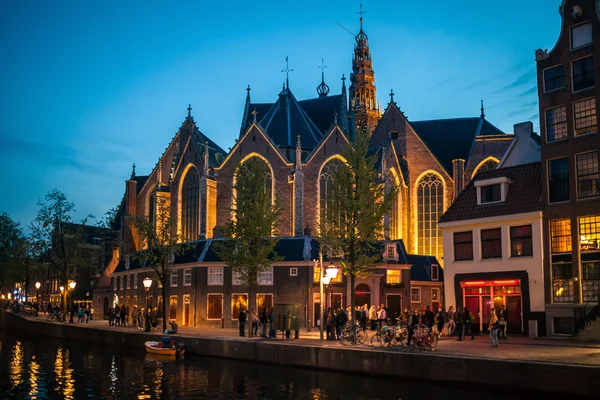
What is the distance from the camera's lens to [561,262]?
33.9 meters

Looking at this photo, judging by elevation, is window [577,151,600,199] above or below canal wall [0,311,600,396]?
above

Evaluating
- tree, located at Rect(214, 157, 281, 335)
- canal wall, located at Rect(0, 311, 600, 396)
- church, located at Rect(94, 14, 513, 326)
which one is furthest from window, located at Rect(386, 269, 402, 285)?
canal wall, located at Rect(0, 311, 600, 396)

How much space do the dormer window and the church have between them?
46.8 feet

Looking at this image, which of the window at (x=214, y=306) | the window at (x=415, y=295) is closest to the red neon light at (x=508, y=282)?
the window at (x=415, y=295)

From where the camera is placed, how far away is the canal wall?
69.2ft

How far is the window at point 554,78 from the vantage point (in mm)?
34906

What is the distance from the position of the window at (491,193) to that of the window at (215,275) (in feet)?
79.2

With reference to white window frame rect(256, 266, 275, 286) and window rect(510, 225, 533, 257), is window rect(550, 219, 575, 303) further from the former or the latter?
white window frame rect(256, 266, 275, 286)

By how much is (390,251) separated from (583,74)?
2470cm

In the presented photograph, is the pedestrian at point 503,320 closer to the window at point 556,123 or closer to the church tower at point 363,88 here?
the window at point 556,123

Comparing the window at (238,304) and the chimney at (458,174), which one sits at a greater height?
the chimney at (458,174)

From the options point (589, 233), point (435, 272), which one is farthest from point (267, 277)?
point (589, 233)

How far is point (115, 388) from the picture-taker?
25672 mm

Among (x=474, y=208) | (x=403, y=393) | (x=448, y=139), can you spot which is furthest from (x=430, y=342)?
(x=448, y=139)
